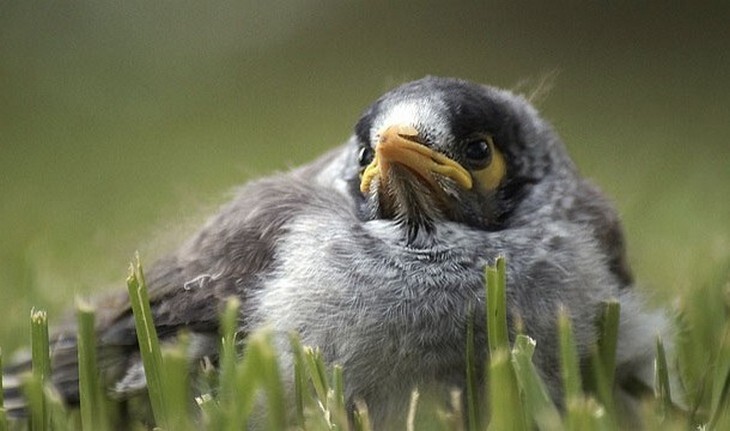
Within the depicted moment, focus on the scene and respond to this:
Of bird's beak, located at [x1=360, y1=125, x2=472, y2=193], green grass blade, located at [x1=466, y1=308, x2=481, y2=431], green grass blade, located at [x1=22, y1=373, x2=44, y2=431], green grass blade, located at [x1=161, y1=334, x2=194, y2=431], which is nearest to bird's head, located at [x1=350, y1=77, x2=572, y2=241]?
bird's beak, located at [x1=360, y1=125, x2=472, y2=193]

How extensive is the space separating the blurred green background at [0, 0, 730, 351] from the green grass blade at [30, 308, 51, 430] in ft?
2.39

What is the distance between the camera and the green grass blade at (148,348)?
1781 mm

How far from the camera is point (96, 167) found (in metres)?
6.09

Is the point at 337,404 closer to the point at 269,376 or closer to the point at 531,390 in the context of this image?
the point at 269,376

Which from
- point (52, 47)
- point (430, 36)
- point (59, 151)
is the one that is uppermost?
point (52, 47)

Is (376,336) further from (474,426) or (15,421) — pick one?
(15,421)

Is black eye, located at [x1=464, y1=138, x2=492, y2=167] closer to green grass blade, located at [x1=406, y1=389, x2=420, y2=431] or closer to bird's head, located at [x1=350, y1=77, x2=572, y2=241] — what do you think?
bird's head, located at [x1=350, y1=77, x2=572, y2=241]

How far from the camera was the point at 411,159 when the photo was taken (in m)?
2.02

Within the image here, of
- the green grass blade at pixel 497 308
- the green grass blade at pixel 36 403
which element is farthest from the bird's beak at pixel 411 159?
the green grass blade at pixel 36 403

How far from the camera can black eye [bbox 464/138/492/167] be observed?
83.6 inches

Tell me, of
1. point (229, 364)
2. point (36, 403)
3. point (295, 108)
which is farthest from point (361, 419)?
point (295, 108)

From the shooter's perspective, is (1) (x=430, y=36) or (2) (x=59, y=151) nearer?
(2) (x=59, y=151)

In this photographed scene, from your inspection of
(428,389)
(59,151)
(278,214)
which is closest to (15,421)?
(278,214)

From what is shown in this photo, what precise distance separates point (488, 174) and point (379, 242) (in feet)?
0.80
